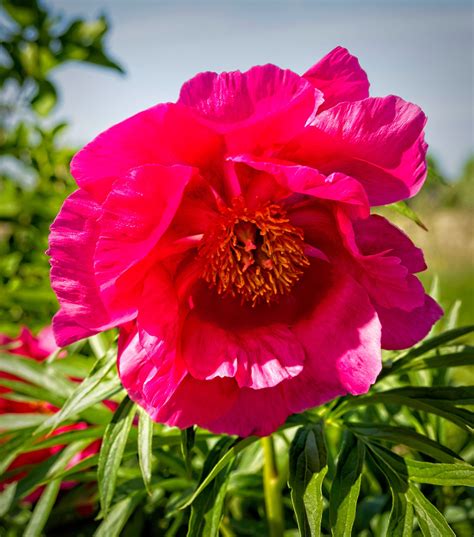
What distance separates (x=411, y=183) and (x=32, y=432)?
0.55m

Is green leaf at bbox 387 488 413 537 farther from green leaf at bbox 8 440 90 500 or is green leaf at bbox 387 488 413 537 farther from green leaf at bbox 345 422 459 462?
green leaf at bbox 8 440 90 500

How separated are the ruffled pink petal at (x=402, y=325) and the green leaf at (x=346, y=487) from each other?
13 cm

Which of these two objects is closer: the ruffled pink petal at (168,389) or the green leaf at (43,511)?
the ruffled pink petal at (168,389)

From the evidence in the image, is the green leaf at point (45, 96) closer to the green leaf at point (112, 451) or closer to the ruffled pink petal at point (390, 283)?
the green leaf at point (112, 451)

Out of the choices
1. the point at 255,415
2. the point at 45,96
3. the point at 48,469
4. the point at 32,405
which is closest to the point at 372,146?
the point at 255,415

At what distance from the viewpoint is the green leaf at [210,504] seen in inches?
28.7

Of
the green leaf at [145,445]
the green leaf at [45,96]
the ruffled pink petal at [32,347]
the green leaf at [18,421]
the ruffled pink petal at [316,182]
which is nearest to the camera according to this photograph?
the ruffled pink petal at [316,182]

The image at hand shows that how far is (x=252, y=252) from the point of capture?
2.47ft

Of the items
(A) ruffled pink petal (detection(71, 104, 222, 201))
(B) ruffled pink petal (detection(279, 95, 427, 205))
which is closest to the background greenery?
(B) ruffled pink petal (detection(279, 95, 427, 205))

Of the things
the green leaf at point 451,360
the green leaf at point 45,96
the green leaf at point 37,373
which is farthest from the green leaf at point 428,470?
the green leaf at point 45,96

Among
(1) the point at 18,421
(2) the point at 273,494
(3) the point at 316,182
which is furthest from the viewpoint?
(1) the point at 18,421

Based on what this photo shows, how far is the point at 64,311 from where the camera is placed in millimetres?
696

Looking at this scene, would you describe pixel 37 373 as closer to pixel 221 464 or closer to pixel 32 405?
pixel 32 405

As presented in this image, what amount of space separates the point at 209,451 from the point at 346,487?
0.75 feet
